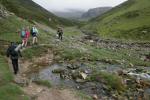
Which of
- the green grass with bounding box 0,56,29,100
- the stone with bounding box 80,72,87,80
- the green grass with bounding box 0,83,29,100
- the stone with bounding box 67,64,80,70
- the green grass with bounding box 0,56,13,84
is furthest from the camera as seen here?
the stone with bounding box 67,64,80,70

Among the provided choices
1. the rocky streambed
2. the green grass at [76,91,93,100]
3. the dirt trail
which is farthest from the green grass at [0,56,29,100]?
the green grass at [76,91,93,100]

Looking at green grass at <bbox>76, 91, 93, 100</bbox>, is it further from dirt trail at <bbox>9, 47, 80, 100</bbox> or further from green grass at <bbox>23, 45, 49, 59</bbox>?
green grass at <bbox>23, 45, 49, 59</bbox>

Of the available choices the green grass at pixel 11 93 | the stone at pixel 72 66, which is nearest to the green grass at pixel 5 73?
the green grass at pixel 11 93

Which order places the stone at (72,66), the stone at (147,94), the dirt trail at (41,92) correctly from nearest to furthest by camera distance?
the dirt trail at (41,92) → the stone at (147,94) → the stone at (72,66)

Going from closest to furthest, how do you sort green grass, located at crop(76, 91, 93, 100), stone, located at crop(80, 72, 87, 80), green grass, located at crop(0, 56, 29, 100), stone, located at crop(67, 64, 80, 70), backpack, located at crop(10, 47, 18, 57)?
green grass, located at crop(0, 56, 29, 100), green grass, located at crop(76, 91, 93, 100), backpack, located at crop(10, 47, 18, 57), stone, located at crop(80, 72, 87, 80), stone, located at crop(67, 64, 80, 70)

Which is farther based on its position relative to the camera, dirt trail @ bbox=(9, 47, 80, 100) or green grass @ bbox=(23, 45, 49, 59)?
green grass @ bbox=(23, 45, 49, 59)

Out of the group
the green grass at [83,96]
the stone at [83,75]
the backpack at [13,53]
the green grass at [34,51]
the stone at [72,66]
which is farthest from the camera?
the green grass at [34,51]

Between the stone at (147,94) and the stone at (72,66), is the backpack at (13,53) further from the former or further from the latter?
the stone at (147,94)

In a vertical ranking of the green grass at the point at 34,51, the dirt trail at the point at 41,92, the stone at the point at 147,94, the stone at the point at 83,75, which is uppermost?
the green grass at the point at 34,51

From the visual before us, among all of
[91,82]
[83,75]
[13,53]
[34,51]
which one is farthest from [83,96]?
[34,51]

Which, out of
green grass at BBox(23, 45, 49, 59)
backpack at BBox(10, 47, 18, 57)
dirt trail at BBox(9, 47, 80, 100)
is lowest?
dirt trail at BBox(9, 47, 80, 100)

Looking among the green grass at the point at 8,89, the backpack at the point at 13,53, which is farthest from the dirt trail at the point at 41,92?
the backpack at the point at 13,53

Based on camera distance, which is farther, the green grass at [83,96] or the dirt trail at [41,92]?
the green grass at [83,96]

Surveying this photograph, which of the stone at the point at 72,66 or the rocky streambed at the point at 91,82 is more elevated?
the stone at the point at 72,66
